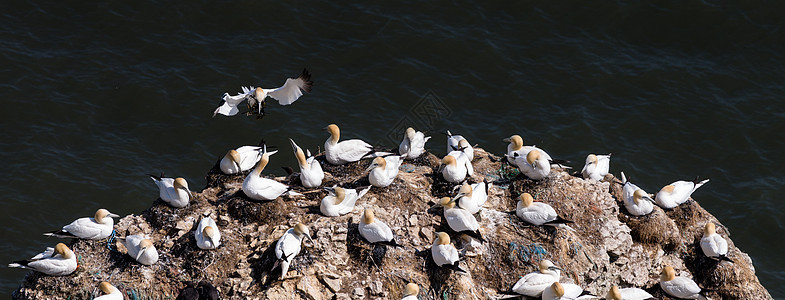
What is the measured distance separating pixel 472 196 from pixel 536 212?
1.12m

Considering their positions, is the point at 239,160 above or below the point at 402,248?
above

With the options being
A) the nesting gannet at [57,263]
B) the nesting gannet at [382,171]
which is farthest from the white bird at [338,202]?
the nesting gannet at [57,263]

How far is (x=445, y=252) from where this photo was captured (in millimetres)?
13320

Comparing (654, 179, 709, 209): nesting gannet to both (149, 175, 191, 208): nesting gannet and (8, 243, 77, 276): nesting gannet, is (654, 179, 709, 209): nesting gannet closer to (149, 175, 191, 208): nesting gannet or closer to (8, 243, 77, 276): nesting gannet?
(149, 175, 191, 208): nesting gannet

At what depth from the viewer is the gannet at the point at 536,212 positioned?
14.3 m

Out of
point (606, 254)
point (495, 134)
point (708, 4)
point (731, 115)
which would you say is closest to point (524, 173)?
point (606, 254)

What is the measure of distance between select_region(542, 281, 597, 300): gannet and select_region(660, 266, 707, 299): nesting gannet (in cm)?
161

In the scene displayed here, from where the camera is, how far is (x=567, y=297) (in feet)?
44.4

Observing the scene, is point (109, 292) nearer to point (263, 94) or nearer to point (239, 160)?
point (239, 160)

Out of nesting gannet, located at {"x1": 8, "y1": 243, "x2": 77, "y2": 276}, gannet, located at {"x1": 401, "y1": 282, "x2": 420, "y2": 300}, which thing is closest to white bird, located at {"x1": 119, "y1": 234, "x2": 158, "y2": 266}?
nesting gannet, located at {"x1": 8, "y1": 243, "x2": 77, "y2": 276}

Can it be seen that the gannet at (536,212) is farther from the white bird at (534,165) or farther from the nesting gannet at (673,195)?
the nesting gannet at (673,195)

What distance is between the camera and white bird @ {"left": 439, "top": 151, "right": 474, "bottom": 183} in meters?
15.2

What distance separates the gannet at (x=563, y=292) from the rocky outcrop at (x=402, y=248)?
1.35ft

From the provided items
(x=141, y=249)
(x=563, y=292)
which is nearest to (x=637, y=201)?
(x=563, y=292)
